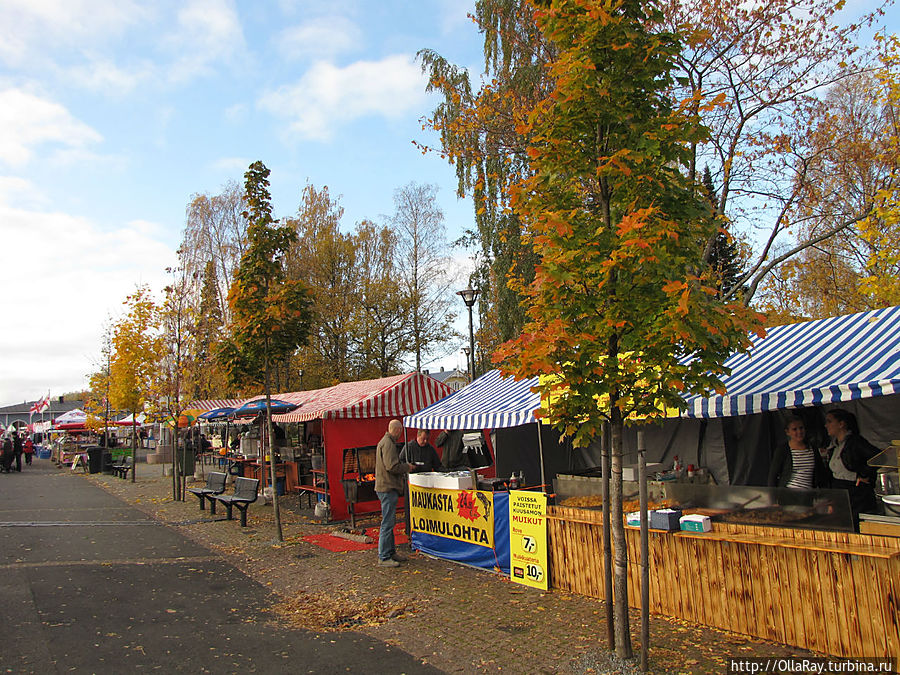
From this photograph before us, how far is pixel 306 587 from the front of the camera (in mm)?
7652

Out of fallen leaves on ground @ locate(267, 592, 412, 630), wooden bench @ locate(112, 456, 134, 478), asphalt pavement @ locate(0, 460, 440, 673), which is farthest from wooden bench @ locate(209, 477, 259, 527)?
wooden bench @ locate(112, 456, 134, 478)

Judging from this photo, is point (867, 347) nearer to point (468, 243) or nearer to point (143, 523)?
point (143, 523)

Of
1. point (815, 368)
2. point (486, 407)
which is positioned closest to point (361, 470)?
point (486, 407)

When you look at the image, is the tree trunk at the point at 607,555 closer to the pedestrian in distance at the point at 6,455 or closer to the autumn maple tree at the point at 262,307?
the autumn maple tree at the point at 262,307

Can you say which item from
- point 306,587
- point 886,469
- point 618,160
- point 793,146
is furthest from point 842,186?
point 306,587

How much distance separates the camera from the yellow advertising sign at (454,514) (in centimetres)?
816

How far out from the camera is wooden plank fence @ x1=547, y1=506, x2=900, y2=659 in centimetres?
466

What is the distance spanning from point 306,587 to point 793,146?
45.1 feet

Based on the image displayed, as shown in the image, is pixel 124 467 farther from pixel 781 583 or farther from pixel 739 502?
Result: pixel 781 583

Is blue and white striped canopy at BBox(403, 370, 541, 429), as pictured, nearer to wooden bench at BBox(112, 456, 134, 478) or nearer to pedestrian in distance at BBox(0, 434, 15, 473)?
wooden bench at BBox(112, 456, 134, 478)

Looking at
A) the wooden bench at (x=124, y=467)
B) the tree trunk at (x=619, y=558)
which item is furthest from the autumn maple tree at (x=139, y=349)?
the tree trunk at (x=619, y=558)

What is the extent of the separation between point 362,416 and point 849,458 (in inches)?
353

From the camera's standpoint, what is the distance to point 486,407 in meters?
9.57

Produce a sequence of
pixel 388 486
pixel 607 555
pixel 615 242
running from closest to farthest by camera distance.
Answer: pixel 615 242, pixel 607 555, pixel 388 486
